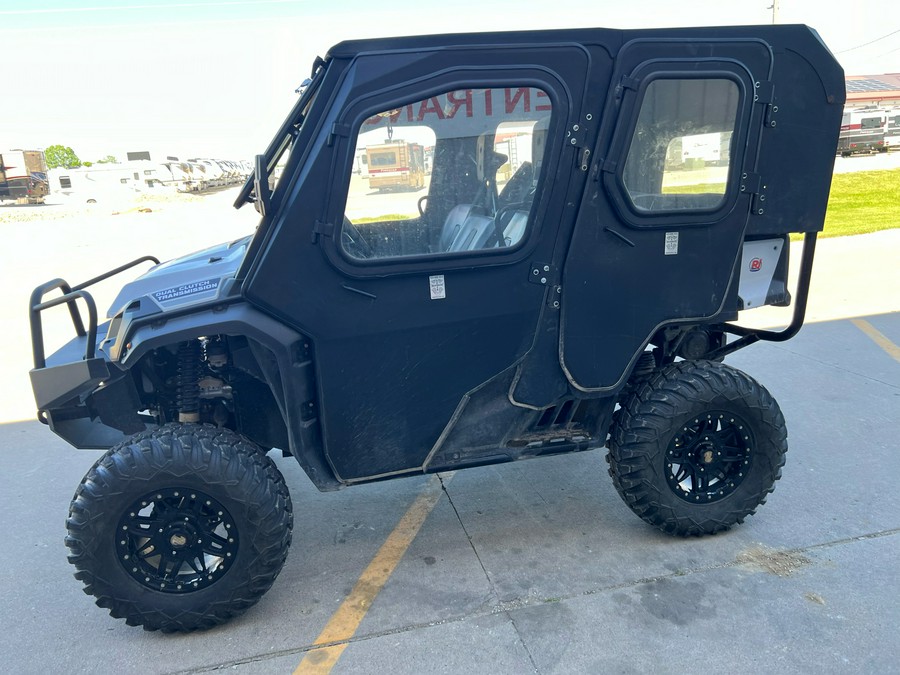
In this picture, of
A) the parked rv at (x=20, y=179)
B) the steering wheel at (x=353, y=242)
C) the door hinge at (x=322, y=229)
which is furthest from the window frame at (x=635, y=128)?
the parked rv at (x=20, y=179)

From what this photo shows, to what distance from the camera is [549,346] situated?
328 cm

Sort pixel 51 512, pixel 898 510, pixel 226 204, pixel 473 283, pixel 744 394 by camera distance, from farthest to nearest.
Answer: pixel 226 204
pixel 51 512
pixel 898 510
pixel 744 394
pixel 473 283

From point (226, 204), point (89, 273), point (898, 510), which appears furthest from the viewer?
point (226, 204)

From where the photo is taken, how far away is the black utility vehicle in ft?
9.67

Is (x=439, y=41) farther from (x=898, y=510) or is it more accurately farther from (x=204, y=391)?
(x=898, y=510)

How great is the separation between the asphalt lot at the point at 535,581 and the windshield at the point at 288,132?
189 cm

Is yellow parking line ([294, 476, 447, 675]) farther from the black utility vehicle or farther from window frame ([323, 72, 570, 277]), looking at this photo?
window frame ([323, 72, 570, 277])

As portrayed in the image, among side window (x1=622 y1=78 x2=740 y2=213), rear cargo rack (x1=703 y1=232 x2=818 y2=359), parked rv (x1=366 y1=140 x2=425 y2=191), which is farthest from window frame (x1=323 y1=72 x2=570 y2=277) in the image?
rear cargo rack (x1=703 y1=232 x2=818 y2=359)

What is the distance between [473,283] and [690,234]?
41.3 inches

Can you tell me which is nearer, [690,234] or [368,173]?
[368,173]

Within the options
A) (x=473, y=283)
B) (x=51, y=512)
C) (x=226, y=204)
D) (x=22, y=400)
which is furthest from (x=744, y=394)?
(x=226, y=204)

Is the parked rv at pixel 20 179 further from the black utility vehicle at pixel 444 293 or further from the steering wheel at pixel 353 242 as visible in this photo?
the steering wheel at pixel 353 242

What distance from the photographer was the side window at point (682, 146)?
316 centimetres

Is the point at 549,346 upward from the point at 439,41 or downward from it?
downward
